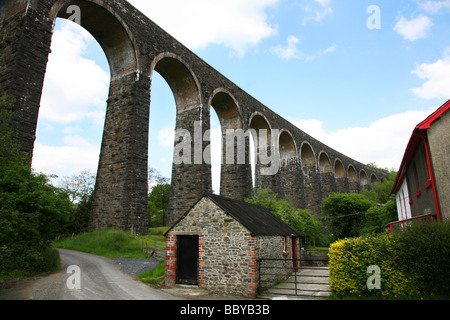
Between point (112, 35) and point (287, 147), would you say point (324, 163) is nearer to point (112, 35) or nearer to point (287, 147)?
point (287, 147)

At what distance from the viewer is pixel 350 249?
6707mm

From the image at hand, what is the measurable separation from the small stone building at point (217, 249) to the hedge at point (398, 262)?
1878 millimetres

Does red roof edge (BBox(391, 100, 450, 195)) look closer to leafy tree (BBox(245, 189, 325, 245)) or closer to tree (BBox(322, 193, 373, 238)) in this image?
leafy tree (BBox(245, 189, 325, 245))

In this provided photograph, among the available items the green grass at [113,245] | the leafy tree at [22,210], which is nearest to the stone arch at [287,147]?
the green grass at [113,245]

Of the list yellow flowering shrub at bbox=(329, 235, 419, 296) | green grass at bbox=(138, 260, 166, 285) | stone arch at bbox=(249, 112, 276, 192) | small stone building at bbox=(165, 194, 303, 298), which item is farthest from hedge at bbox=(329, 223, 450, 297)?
stone arch at bbox=(249, 112, 276, 192)

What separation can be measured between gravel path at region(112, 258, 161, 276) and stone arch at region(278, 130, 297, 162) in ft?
64.2

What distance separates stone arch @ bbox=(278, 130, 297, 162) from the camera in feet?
90.2

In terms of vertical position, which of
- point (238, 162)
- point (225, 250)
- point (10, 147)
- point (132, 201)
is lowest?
point (225, 250)

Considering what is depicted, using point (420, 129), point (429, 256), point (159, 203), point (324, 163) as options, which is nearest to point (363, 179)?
point (324, 163)

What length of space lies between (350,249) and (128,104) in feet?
33.6

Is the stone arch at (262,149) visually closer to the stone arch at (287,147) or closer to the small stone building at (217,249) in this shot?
the stone arch at (287,147)
